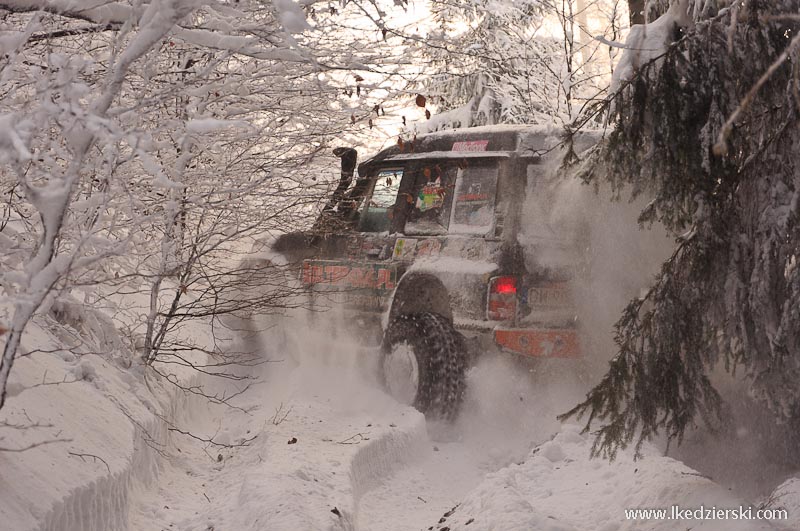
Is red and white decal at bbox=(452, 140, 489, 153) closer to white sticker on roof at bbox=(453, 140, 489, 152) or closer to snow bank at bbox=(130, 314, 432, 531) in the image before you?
white sticker on roof at bbox=(453, 140, 489, 152)

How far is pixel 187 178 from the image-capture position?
5.89m

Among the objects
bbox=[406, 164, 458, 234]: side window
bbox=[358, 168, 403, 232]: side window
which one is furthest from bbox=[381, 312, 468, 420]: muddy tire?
bbox=[358, 168, 403, 232]: side window

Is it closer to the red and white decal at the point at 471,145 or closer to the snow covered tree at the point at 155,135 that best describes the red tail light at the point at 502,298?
the red and white decal at the point at 471,145

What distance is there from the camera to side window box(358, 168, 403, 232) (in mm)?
7352

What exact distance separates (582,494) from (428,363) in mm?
2278

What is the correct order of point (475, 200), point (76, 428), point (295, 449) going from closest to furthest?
point (76, 428) < point (295, 449) < point (475, 200)

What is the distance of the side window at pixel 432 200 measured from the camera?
6.78 m

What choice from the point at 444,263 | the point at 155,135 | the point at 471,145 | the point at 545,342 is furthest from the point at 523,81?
the point at 155,135

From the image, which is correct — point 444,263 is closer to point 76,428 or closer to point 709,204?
point 709,204

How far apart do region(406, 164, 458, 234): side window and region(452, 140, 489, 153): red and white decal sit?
0.18 m

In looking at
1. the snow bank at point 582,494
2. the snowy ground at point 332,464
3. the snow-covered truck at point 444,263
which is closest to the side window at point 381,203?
the snow-covered truck at point 444,263

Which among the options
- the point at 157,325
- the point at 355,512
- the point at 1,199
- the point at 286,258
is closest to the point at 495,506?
the point at 355,512

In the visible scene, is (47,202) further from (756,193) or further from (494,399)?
(494,399)

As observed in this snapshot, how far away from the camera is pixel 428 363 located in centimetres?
658
